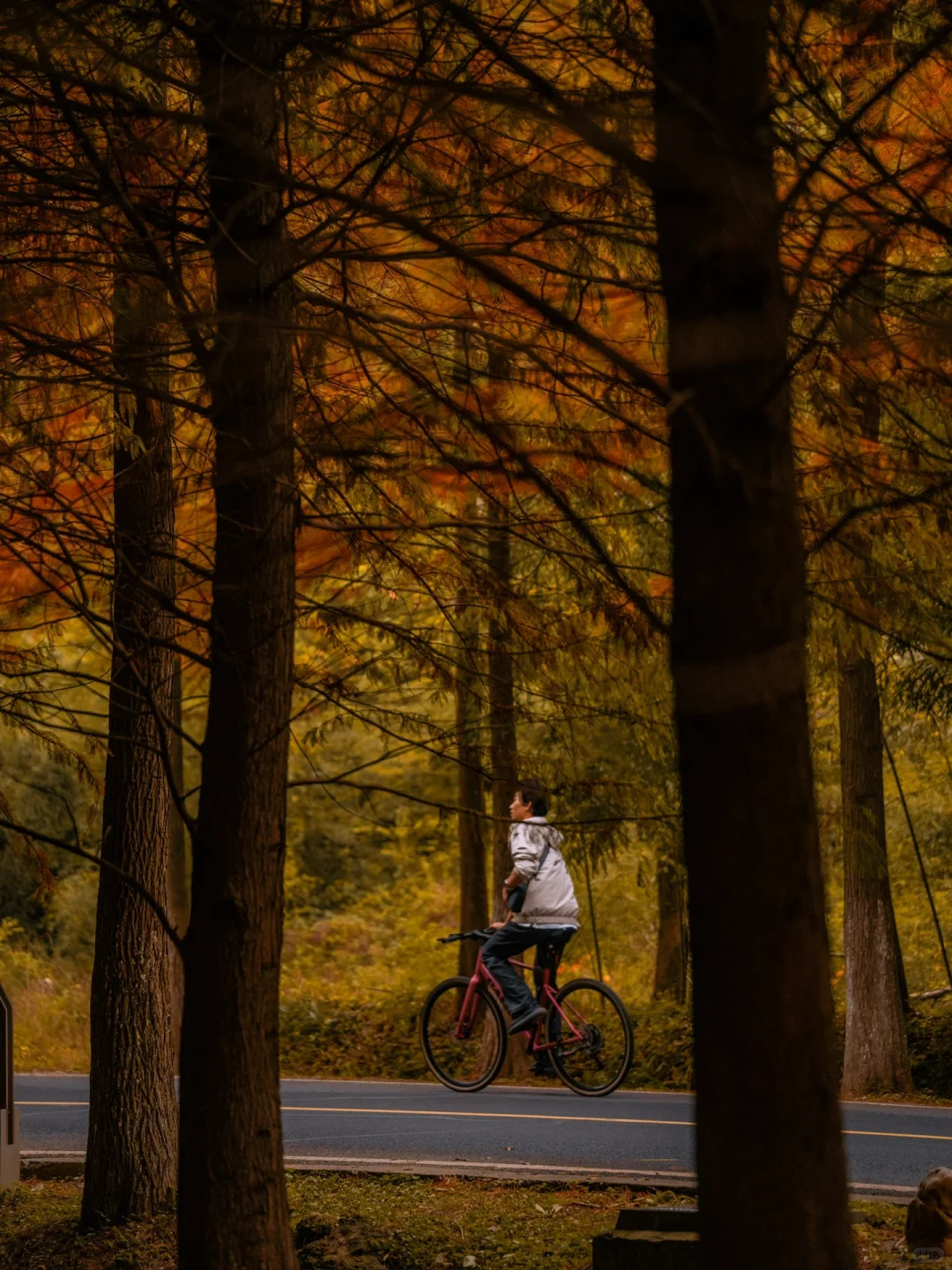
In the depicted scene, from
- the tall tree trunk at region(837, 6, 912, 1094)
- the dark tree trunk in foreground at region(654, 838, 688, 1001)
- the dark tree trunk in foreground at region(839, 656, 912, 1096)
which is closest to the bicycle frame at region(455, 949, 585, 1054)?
the tall tree trunk at region(837, 6, 912, 1094)

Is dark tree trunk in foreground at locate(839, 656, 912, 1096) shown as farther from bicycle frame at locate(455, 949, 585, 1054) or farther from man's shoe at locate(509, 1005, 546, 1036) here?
man's shoe at locate(509, 1005, 546, 1036)

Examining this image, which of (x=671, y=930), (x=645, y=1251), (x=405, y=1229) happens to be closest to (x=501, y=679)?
(x=645, y=1251)

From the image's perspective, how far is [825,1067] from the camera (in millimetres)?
3383

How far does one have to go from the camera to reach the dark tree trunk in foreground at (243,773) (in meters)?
5.08

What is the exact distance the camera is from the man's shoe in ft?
37.1

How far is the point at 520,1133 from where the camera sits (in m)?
10.2

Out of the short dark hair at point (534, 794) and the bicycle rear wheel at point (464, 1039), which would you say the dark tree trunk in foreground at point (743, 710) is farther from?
the bicycle rear wheel at point (464, 1039)

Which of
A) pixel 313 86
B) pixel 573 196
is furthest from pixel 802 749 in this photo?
pixel 313 86

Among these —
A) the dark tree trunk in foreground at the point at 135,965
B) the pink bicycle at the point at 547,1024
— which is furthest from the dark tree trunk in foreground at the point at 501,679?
the pink bicycle at the point at 547,1024

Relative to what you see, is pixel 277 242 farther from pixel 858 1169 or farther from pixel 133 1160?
pixel 858 1169

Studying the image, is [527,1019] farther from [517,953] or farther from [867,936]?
[867,936]

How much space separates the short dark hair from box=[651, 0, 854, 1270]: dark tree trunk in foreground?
3105 millimetres

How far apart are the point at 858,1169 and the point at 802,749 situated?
20.7 feet

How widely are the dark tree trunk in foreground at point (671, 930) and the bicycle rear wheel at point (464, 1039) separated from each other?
8.61ft
